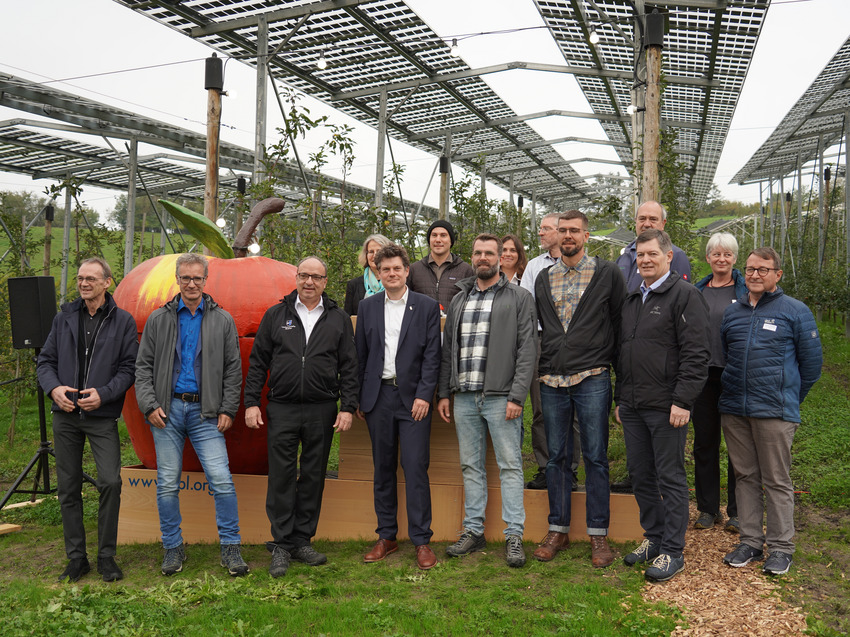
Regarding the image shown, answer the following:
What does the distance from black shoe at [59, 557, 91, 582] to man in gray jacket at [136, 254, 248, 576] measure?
54 centimetres

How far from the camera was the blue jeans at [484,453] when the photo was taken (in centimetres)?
470

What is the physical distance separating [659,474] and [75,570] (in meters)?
3.86

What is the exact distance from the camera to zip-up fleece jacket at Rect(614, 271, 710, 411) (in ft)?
13.9

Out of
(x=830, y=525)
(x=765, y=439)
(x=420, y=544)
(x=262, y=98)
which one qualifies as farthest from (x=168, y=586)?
(x=262, y=98)

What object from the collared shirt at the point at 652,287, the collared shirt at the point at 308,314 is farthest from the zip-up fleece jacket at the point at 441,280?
the collared shirt at the point at 652,287

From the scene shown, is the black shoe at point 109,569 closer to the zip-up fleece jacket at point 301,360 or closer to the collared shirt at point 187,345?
the collared shirt at point 187,345

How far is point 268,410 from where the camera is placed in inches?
187

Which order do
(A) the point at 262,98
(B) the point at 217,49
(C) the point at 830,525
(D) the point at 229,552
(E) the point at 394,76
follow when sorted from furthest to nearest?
(E) the point at 394,76 < (B) the point at 217,49 < (A) the point at 262,98 < (C) the point at 830,525 < (D) the point at 229,552

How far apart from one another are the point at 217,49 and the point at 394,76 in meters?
3.51

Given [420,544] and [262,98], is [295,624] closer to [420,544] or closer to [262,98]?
[420,544]

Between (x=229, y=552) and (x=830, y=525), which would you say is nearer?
(x=229, y=552)

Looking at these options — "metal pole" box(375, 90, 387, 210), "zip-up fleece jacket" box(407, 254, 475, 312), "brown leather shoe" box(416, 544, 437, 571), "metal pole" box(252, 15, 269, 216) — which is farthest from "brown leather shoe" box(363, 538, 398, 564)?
"metal pole" box(375, 90, 387, 210)

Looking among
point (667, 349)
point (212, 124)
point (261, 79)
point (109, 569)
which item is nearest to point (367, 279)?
point (667, 349)

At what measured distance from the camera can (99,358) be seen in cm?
467
